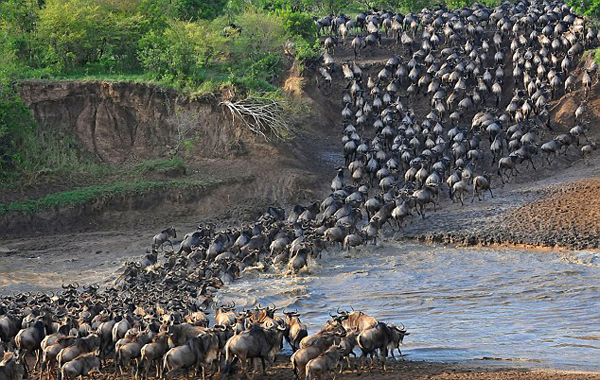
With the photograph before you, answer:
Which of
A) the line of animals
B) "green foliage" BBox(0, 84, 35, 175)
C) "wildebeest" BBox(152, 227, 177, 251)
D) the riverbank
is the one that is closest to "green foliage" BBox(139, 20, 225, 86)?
"green foliage" BBox(0, 84, 35, 175)

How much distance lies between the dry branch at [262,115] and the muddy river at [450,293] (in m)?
8.27

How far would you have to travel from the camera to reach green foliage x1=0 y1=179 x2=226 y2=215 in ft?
105

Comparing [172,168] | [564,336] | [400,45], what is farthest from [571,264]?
[400,45]

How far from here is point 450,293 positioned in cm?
2364

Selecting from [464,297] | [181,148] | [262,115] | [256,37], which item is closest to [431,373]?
[464,297]

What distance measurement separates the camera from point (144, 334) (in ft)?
57.4

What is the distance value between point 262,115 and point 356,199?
581cm

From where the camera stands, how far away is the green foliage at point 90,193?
3191 centimetres

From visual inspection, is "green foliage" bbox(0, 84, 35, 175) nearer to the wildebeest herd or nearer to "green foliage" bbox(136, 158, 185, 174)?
"green foliage" bbox(136, 158, 185, 174)

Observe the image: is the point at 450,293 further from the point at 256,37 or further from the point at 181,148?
the point at 256,37

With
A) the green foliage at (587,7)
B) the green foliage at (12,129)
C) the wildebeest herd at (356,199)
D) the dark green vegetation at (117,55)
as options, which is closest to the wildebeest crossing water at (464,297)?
the wildebeest herd at (356,199)

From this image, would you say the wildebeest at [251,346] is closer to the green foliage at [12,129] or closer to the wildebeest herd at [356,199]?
the wildebeest herd at [356,199]

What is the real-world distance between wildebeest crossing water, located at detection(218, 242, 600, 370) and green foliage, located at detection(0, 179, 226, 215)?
7.52 metres

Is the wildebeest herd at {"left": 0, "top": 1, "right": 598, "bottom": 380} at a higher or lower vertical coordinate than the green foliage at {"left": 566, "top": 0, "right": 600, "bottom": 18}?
lower
